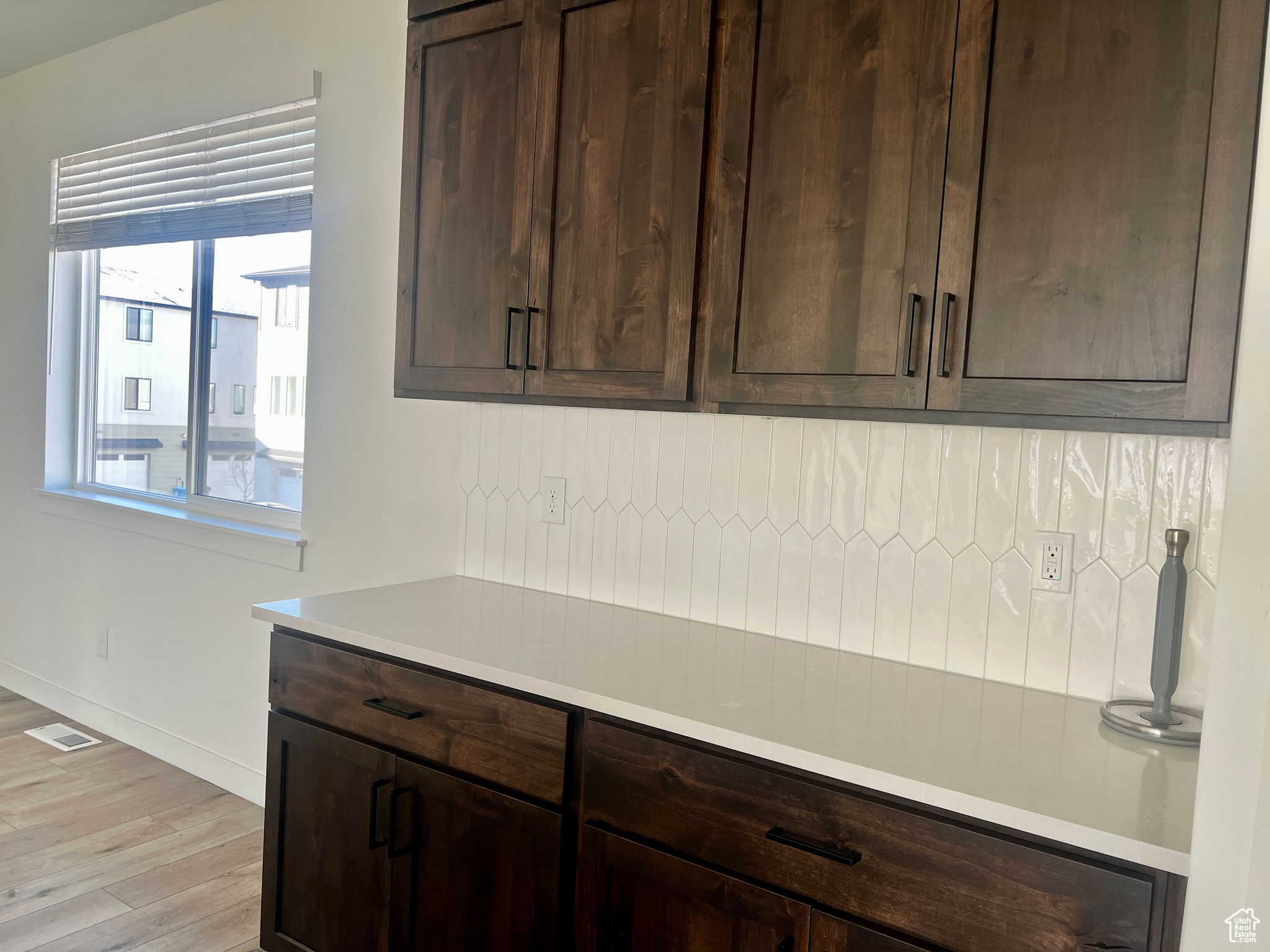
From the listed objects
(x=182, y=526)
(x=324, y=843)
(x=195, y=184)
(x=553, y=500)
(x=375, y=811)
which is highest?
(x=195, y=184)

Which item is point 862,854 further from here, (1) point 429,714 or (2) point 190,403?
(2) point 190,403

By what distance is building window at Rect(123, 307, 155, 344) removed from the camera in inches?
146

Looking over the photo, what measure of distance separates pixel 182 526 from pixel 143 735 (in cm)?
85

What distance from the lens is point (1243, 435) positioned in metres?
0.88

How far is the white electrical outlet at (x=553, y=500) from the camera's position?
2418 millimetres

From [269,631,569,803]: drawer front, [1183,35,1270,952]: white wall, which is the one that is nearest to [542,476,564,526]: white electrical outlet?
[269,631,569,803]: drawer front

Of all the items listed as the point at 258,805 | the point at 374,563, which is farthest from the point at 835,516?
the point at 258,805

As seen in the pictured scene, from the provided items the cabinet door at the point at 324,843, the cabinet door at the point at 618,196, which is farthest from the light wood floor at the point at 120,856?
the cabinet door at the point at 618,196

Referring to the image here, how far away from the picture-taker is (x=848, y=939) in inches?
→ 53.0

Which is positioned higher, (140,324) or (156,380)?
(140,324)

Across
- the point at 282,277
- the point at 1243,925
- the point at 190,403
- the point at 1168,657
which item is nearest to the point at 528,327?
the point at 1168,657

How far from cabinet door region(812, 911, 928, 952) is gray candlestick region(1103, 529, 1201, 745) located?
52 cm

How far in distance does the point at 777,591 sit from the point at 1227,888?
4.00ft

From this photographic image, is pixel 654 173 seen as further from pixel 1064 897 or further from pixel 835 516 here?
pixel 1064 897
